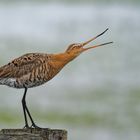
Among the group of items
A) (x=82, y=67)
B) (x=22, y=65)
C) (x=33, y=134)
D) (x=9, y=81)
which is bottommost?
(x=33, y=134)

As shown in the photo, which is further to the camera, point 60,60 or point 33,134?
point 60,60

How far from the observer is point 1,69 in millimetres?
11102

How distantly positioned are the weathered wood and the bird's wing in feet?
5.30

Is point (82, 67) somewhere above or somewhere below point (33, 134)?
above

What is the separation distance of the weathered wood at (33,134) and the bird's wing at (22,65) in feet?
5.30

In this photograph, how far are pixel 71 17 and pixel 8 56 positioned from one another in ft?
24.2

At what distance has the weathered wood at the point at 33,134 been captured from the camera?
930 centimetres

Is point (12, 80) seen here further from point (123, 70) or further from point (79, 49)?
point (123, 70)

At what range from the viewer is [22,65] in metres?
11.0

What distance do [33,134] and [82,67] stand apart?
15510 millimetres

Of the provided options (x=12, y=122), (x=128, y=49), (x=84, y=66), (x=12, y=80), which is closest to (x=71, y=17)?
(x=128, y=49)

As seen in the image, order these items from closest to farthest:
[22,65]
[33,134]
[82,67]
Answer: [33,134], [22,65], [82,67]

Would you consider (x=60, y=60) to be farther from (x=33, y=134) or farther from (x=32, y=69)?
(x=33, y=134)

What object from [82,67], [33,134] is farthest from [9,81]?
[82,67]
